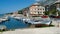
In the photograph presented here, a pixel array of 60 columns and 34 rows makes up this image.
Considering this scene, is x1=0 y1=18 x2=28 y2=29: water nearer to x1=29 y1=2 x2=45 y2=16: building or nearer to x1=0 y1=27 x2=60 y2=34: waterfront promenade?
x1=0 y1=27 x2=60 y2=34: waterfront promenade

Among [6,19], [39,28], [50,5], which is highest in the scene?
[50,5]

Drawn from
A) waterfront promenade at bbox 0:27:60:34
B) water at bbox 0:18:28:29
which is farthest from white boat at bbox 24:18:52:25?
waterfront promenade at bbox 0:27:60:34

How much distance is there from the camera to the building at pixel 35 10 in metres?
6.58

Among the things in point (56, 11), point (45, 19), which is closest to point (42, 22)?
point (45, 19)

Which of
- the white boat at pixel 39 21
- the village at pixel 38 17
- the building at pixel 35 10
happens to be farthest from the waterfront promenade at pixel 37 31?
the building at pixel 35 10

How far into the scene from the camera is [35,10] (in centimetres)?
659

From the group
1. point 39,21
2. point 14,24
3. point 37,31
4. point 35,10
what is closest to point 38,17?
point 39,21

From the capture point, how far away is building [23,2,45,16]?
21.6 ft

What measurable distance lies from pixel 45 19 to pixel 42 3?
0.65 metres

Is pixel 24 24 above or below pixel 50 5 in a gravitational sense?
below

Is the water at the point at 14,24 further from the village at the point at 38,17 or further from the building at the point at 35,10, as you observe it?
the building at the point at 35,10

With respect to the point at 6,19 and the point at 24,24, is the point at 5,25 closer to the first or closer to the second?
the point at 6,19

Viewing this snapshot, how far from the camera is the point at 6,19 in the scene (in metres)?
6.42

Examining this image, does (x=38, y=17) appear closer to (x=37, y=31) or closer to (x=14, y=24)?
(x=37, y=31)
